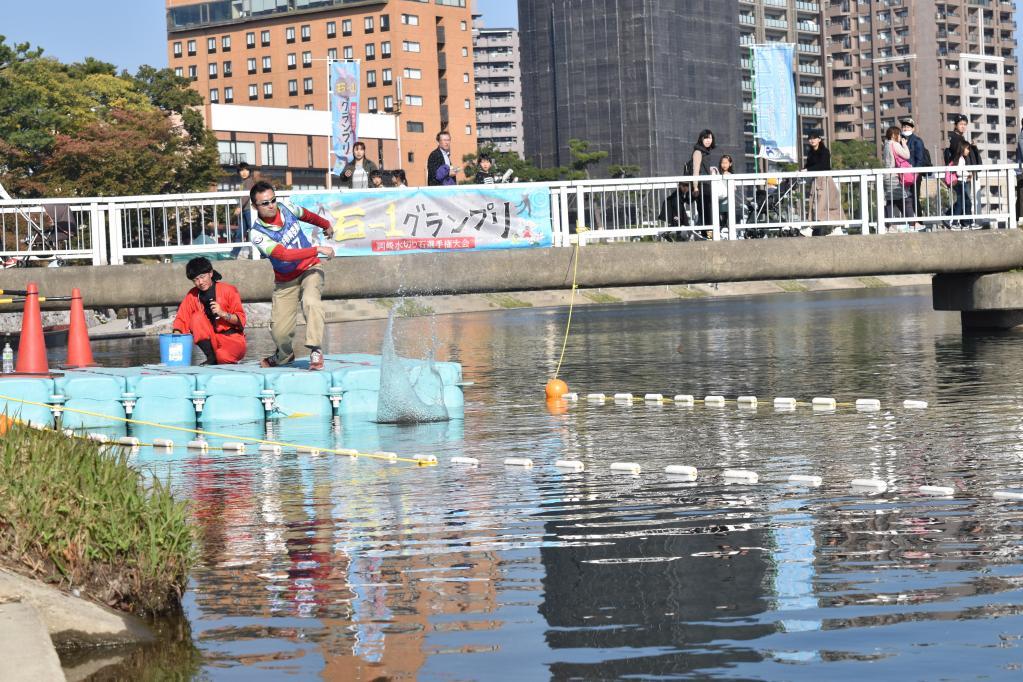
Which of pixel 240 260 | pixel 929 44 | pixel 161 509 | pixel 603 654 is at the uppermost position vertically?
pixel 929 44

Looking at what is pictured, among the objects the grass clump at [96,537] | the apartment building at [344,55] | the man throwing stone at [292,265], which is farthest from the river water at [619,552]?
the apartment building at [344,55]

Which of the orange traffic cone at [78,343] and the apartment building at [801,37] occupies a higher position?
the apartment building at [801,37]

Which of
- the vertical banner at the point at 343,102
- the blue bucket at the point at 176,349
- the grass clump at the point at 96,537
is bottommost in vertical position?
the grass clump at the point at 96,537

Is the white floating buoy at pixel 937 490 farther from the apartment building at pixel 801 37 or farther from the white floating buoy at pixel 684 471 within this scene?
the apartment building at pixel 801 37

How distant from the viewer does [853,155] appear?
15962 centimetres

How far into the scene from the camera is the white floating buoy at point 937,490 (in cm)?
1045

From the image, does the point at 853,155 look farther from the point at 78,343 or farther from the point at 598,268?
the point at 78,343

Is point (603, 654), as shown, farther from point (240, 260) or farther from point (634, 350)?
point (634, 350)

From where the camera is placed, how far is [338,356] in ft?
68.6

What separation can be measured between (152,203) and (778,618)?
1923 cm

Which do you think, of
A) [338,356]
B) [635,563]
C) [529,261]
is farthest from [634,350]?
[635,563]

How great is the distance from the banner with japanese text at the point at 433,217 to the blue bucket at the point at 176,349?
5301mm

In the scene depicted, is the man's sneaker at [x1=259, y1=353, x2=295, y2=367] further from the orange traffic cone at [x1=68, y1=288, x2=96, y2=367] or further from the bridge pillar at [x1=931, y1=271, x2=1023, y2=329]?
the bridge pillar at [x1=931, y1=271, x2=1023, y2=329]

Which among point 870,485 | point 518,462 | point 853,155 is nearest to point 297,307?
point 518,462
